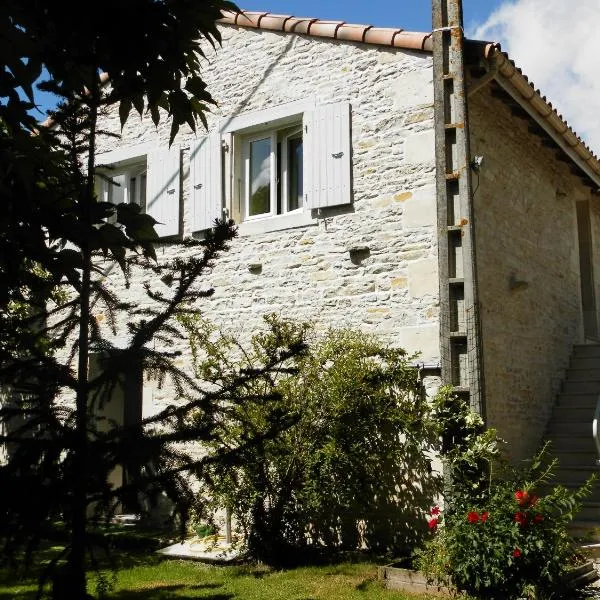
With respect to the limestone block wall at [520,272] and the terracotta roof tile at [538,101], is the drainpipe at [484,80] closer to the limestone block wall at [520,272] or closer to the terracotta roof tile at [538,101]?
the terracotta roof tile at [538,101]

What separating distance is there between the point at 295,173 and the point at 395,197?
160 centimetres

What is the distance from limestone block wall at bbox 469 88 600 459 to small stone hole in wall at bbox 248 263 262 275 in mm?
2464

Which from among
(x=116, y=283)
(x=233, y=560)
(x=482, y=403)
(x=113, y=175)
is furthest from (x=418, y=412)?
(x=113, y=175)

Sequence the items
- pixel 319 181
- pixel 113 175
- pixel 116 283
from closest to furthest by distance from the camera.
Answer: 1. pixel 319 181
2. pixel 116 283
3. pixel 113 175

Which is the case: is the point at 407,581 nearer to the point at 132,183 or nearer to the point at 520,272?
the point at 520,272

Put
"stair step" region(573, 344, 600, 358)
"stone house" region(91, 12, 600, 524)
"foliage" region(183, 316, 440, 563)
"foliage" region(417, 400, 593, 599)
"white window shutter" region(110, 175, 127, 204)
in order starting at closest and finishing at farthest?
"foliage" region(417, 400, 593, 599)
"foliage" region(183, 316, 440, 563)
"stone house" region(91, 12, 600, 524)
"stair step" region(573, 344, 600, 358)
"white window shutter" region(110, 175, 127, 204)

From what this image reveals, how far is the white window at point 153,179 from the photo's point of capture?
928cm

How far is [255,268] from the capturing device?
853 centimetres

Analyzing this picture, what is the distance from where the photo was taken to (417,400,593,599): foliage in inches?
209

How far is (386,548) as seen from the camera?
23.1ft

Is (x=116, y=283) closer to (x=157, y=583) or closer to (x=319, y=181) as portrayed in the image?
(x=319, y=181)

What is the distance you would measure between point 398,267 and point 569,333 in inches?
145

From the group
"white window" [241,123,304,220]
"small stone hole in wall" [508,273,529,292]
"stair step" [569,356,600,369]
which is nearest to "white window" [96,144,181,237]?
"white window" [241,123,304,220]

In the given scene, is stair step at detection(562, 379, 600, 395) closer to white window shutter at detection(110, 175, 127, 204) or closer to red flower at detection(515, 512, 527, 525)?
red flower at detection(515, 512, 527, 525)
